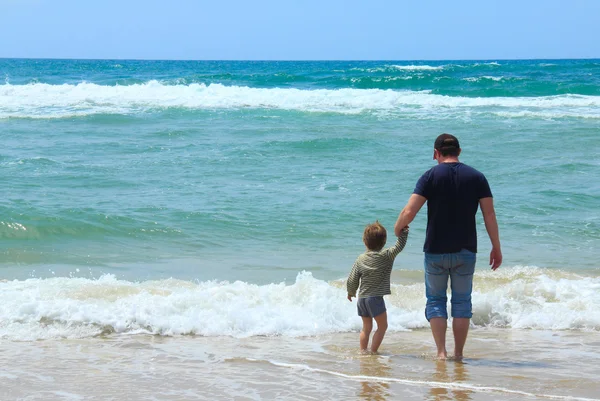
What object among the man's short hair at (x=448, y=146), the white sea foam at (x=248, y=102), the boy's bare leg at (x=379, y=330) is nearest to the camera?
the man's short hair at (x=448, y=146)

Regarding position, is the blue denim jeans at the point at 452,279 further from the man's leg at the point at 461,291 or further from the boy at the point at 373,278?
the boy at the point at 373,278

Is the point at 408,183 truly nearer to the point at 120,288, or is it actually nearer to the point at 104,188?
the point at 104,188

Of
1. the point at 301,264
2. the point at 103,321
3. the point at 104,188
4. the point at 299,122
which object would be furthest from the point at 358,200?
the point at 299,122

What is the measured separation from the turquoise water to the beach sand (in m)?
0.70

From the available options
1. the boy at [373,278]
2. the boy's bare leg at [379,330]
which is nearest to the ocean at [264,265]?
the boy's bare leg at [379,330]

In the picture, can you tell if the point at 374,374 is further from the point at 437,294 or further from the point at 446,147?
the point at 446,147

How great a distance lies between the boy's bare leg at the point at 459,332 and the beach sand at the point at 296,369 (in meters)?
0.09

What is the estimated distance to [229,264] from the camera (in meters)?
8.41

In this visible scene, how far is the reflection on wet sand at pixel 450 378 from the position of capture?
172 inches

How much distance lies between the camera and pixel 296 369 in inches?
197

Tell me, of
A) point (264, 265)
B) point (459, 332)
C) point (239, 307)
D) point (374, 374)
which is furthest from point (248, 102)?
point (374, 374)

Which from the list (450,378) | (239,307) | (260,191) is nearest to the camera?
(450,378)

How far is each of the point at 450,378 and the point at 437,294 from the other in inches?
23.3

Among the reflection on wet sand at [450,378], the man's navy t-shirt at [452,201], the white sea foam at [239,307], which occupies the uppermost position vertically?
the man's navy t-shirt at [452,201]
